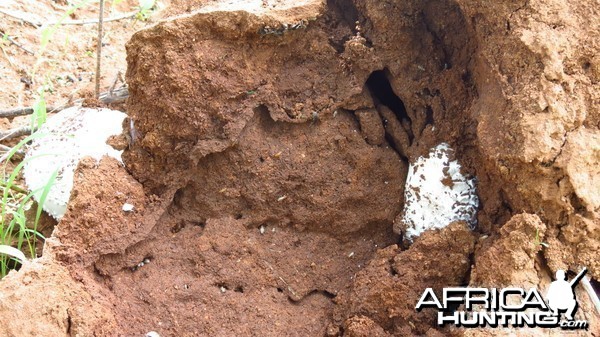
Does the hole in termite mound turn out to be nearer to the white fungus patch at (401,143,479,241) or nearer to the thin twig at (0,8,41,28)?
the white fungus patch at (401,143,479,241)

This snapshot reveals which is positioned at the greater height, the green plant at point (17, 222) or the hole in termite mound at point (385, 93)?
the hole in termite mound at point (385, 93)

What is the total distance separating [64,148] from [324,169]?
119cm

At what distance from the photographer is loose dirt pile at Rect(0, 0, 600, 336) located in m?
2.04

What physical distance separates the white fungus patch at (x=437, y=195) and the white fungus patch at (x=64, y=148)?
1.27 m

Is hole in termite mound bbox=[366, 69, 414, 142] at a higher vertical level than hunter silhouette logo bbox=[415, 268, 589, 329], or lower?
higher

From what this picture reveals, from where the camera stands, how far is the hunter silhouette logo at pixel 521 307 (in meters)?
1.92

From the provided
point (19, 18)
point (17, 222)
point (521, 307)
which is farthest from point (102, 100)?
point (521, 307)

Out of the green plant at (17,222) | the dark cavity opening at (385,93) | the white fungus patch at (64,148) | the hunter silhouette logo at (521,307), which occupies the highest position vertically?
the dark cavity opening at (385,93)

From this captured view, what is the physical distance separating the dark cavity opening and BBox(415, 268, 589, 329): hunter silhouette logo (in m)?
0.90

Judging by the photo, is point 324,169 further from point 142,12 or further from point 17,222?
point 142,12

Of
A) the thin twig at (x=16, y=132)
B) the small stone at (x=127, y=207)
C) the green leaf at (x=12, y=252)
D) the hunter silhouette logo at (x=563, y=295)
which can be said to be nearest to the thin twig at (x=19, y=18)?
the thin twig at (x=16, y=132)

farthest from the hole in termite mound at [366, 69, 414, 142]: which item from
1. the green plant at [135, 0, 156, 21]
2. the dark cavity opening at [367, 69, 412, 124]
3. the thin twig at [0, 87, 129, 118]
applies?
the green plant at [135, 0, 156, 21]

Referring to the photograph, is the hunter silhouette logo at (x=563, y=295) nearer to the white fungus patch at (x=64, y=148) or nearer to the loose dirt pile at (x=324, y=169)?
the loose dirt pile at (x=324, y=169)

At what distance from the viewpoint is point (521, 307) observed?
1934 mm
